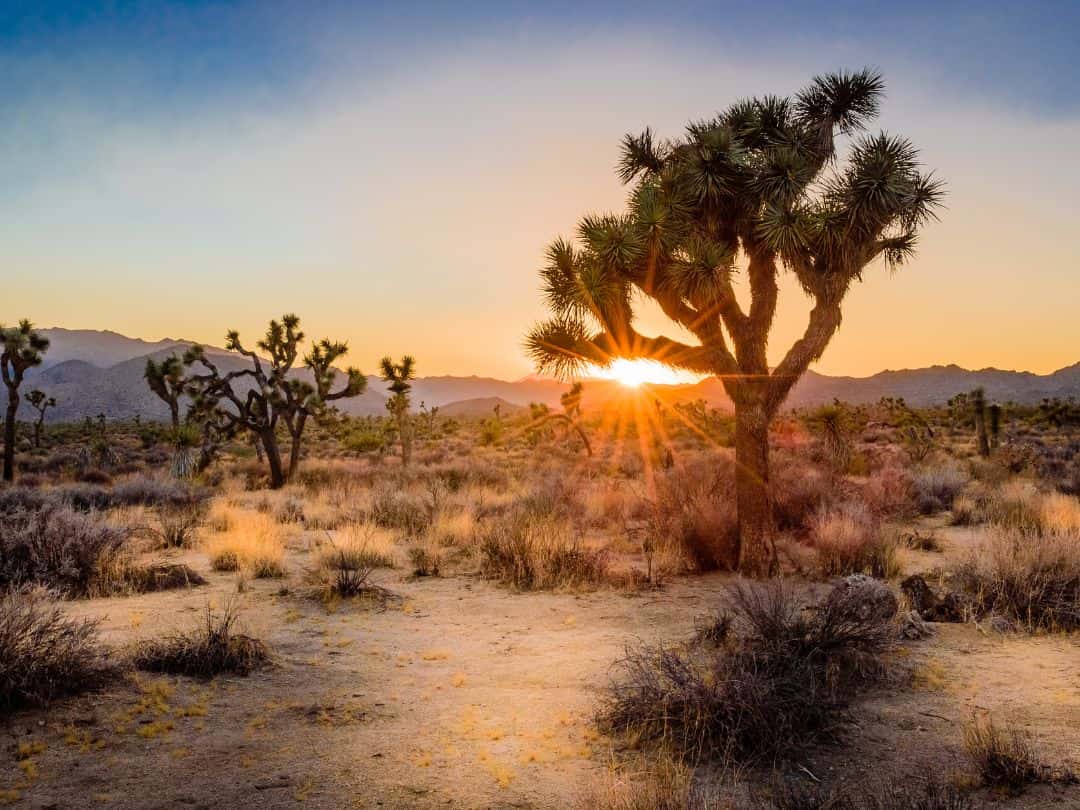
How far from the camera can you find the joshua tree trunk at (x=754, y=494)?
1027cm

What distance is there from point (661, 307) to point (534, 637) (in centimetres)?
517

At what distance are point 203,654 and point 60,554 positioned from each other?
166 inches

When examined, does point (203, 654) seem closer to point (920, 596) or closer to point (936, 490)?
point (920, 596)

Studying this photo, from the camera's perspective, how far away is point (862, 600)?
22.7 ft

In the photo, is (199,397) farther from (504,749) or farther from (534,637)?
(504,749)

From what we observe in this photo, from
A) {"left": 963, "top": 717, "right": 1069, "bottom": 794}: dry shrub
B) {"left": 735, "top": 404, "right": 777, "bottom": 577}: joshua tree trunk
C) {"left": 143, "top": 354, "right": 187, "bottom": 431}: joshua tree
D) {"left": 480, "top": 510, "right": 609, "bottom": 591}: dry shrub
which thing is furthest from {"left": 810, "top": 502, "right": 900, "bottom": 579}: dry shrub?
{"left": 143, "top": 354, "right": 187, "bottom": 431}: joshua tree

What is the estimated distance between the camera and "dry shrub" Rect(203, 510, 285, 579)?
418 inches

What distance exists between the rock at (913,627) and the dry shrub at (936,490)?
8.77m

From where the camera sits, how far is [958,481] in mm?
16734

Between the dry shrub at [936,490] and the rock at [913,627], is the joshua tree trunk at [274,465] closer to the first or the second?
the dry shrub at [936,490]

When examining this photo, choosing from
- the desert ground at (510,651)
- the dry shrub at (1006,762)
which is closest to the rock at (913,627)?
the desert ground at (510,651)

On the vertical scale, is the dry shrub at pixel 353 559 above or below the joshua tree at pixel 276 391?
below

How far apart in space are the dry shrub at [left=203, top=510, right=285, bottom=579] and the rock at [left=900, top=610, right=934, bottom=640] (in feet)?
26.1

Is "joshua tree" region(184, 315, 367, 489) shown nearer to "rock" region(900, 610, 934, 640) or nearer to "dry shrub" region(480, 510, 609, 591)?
"dry shrub" region(480, 510, 609, 591)
